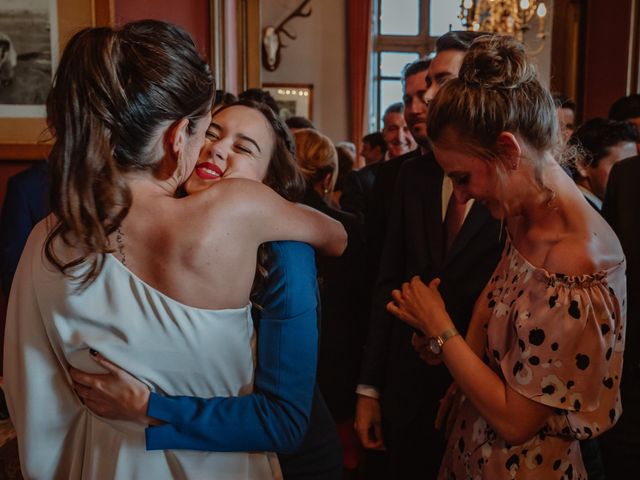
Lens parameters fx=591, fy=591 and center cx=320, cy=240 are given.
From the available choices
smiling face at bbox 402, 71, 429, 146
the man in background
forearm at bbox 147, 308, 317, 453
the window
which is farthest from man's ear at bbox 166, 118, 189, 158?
the window

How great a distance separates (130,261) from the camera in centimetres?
92

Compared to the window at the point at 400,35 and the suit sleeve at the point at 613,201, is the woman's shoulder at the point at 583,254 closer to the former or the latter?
the suit sleeve at the point at 613,201

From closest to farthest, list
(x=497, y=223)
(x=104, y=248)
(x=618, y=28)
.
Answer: (x=104, y=248), (x=497, y=223), (x=618, y=28)

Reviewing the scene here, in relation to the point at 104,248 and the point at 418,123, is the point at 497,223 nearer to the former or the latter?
the point at 418,123

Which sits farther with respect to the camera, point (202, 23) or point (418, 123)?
point (202, 23)

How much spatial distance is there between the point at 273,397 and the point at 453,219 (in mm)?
855

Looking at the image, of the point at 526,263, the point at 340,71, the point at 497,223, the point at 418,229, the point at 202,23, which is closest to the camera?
the point at 526,263

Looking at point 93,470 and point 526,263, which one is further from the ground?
point 526,263

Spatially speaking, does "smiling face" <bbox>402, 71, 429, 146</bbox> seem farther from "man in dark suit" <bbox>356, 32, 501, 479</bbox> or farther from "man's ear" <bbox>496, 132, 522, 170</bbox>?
"man's ear" <bbox>496, 132, 522, 170</bbox>

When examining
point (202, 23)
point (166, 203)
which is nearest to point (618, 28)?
point (202, 23)

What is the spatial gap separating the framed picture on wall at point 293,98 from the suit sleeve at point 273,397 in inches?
323

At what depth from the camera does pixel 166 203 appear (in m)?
0.93

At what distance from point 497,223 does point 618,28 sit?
5.10m

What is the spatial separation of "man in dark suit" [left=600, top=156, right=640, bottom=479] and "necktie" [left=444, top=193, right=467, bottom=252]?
88 cm
